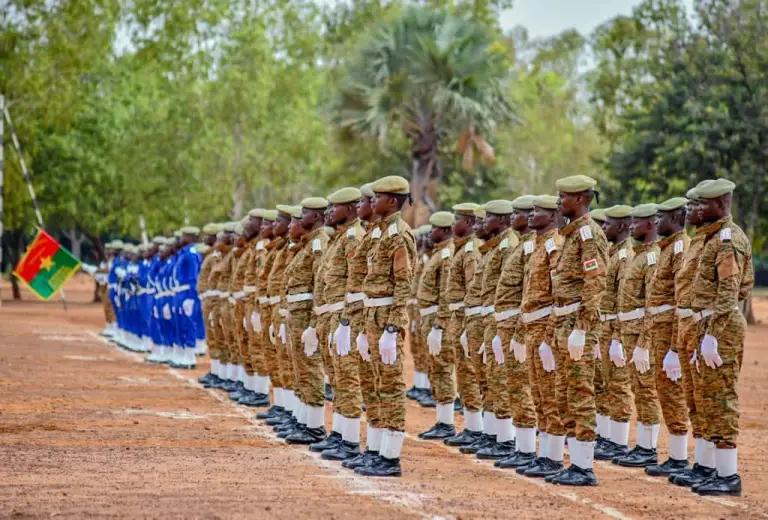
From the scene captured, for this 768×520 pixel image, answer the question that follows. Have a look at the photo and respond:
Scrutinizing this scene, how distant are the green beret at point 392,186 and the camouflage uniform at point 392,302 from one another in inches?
8.4

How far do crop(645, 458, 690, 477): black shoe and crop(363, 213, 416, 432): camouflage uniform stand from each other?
2329 millimetres

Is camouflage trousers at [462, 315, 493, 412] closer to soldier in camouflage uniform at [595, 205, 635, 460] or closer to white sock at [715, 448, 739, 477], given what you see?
soldier in camouflage uniform at [595, 205, 635, 460]

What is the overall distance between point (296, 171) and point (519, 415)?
39.6m

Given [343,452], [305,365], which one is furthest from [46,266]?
[343,452]

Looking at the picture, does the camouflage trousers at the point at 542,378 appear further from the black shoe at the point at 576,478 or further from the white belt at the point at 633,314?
the white belt at the point at 633,314

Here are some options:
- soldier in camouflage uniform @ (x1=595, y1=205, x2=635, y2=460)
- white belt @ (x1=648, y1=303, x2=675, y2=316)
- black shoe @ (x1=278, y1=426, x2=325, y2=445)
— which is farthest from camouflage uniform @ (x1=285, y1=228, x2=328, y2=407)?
white belt @ (x1=648, y1=303, x2=675, y2=316)

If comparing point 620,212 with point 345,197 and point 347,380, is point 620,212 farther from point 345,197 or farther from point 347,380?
point 347,380

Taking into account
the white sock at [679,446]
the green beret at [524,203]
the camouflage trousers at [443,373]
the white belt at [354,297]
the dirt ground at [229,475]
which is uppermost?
the green beret at [524,203]

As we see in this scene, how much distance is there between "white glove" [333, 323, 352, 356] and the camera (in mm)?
10375

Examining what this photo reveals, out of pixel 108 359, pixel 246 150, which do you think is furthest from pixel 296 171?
pixel 108 359

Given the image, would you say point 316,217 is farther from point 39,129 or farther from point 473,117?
point 39,129

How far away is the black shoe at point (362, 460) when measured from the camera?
33.0ft

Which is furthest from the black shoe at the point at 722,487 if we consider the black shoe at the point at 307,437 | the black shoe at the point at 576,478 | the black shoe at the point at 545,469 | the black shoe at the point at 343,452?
the black shoe at the point at 307,437

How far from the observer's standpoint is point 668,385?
10.7 meters
